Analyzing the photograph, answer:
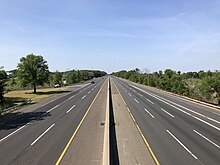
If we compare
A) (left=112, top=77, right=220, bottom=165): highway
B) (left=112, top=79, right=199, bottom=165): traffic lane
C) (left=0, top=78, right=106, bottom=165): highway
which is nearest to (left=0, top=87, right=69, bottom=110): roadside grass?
(left=0, top=78, right=106, bottom=165): highway

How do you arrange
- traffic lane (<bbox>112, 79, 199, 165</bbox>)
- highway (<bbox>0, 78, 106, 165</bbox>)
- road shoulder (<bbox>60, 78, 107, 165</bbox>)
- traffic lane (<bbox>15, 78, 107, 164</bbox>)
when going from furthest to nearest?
highway (<bbox>0, 78, 106, 165</bbox>)
traffic lane (<bbox>15, 78, 107, 164</bbox>)
traffic lane (<bbox>112, 79, 199, 165</bbox>)
road shoulder (<bbox>60, 78, 107, 165</bbox>)

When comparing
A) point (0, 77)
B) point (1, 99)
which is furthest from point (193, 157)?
point (0, 77)

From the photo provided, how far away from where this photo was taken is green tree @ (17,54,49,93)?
5953 centimetres

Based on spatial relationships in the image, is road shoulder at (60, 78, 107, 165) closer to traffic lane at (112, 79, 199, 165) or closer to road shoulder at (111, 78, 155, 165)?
road shoulder at (111, 78, 155, 165)

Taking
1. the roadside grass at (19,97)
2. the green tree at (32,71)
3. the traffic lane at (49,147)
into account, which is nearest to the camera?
the traffic lane at (49,147)

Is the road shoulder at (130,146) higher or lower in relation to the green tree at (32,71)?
lower

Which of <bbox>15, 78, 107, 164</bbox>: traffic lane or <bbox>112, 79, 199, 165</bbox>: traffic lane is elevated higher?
<bbox>15, 78, 107, 164</bbox>: traffic lane

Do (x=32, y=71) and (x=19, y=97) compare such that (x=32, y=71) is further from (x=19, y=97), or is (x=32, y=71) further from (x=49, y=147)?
(x=49, y=147)

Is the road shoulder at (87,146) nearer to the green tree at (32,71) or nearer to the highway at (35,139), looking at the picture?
the highway at (35,139)

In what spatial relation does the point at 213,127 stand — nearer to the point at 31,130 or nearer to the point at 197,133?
the point at 197,133

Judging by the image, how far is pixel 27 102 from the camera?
125 feet

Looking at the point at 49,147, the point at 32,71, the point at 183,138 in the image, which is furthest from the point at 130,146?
the point at 32,71

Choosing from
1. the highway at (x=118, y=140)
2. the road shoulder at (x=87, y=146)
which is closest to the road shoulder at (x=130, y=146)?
the highway at (x=118, y=140)

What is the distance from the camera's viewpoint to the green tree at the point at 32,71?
59.5 m
